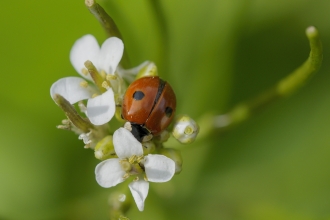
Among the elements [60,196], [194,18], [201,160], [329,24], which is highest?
[329,24]

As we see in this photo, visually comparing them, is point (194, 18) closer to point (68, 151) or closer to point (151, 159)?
point (68, 151)

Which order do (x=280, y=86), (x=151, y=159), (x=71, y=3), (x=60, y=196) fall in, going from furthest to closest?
(x=60, y=196)
(x=71, y=3)
(x=280, y=86)
(x=151, y=159)

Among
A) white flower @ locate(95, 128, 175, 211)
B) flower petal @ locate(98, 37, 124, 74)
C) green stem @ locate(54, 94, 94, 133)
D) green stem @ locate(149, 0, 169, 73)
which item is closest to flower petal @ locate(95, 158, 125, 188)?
white flower @ locate(95, 128, 175, 211)

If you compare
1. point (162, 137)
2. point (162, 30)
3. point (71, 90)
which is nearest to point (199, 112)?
point (162, 30)

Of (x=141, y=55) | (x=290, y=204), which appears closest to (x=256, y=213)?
(x=290, y=204)

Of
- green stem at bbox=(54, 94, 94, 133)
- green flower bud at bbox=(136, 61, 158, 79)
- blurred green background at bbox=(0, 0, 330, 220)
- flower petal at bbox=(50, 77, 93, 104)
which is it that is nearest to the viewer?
green stem at bbox=(54, 94, 94, 133)

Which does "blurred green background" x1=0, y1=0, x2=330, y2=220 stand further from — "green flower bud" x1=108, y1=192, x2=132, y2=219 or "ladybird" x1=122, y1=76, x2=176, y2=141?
"ladybird" x1=122, y1=76, x2=176, y2=141
